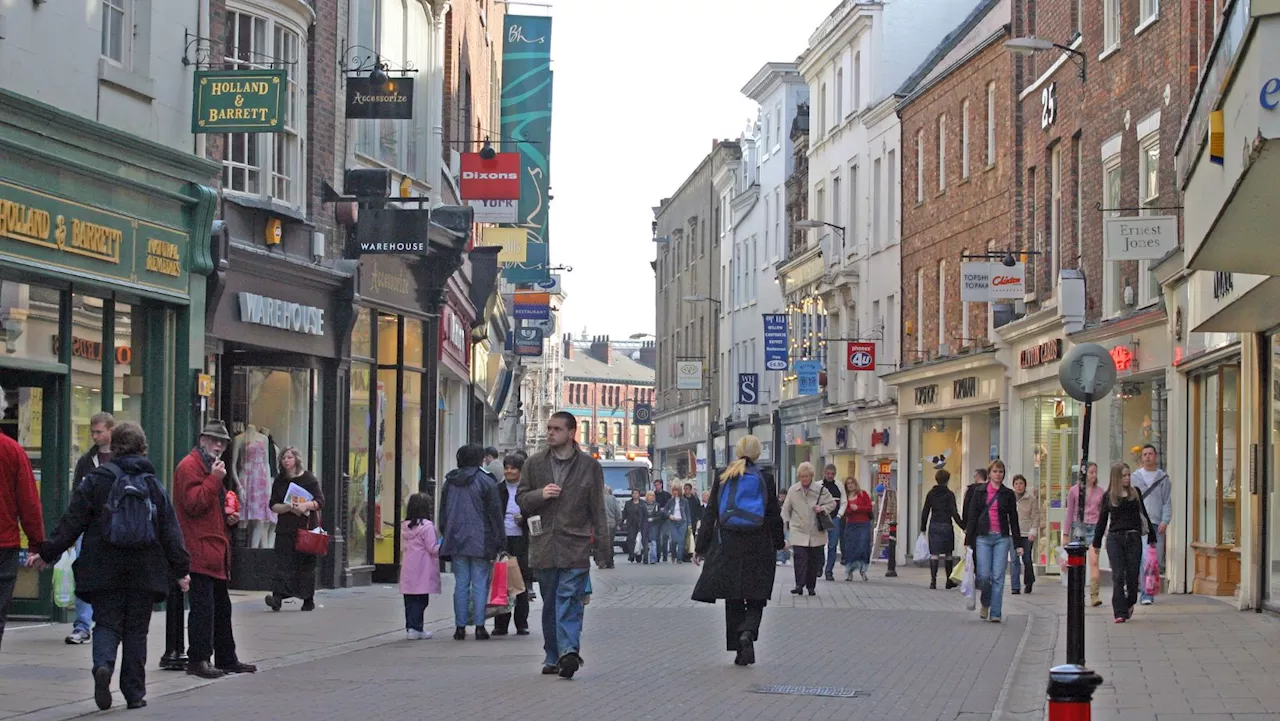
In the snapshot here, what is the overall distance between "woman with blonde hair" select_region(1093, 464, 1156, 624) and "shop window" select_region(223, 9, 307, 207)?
9591 mm

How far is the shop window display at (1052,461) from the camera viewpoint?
30656 millimetres

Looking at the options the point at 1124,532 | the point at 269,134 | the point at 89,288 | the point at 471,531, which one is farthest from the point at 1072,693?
the point at 269,134

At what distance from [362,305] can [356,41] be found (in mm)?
3297

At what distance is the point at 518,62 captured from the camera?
3988 centimetres

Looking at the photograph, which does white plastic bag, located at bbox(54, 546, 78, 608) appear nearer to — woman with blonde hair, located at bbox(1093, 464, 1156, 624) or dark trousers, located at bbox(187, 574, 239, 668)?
dark trousers, located at bbox(187, 574, 239, 668)

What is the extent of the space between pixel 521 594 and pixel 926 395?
24675mm

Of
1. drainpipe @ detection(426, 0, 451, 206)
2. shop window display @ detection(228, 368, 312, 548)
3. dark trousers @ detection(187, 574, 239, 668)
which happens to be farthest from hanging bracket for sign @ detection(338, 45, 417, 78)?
dark trousers @ detection(187, 574, 239, 668)

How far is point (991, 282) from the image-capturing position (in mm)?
32219

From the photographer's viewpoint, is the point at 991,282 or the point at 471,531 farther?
the point at 991,282

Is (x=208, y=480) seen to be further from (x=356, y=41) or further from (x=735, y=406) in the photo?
(x=735, y=406)

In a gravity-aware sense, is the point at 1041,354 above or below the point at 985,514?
above

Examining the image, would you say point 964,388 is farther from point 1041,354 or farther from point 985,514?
point 985,514

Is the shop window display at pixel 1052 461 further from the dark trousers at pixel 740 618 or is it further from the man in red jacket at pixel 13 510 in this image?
the man in red jacket at pixel 13 510

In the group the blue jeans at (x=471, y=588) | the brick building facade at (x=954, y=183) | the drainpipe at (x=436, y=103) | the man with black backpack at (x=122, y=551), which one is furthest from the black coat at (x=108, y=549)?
the brick building facade at (x=954, y=183)
